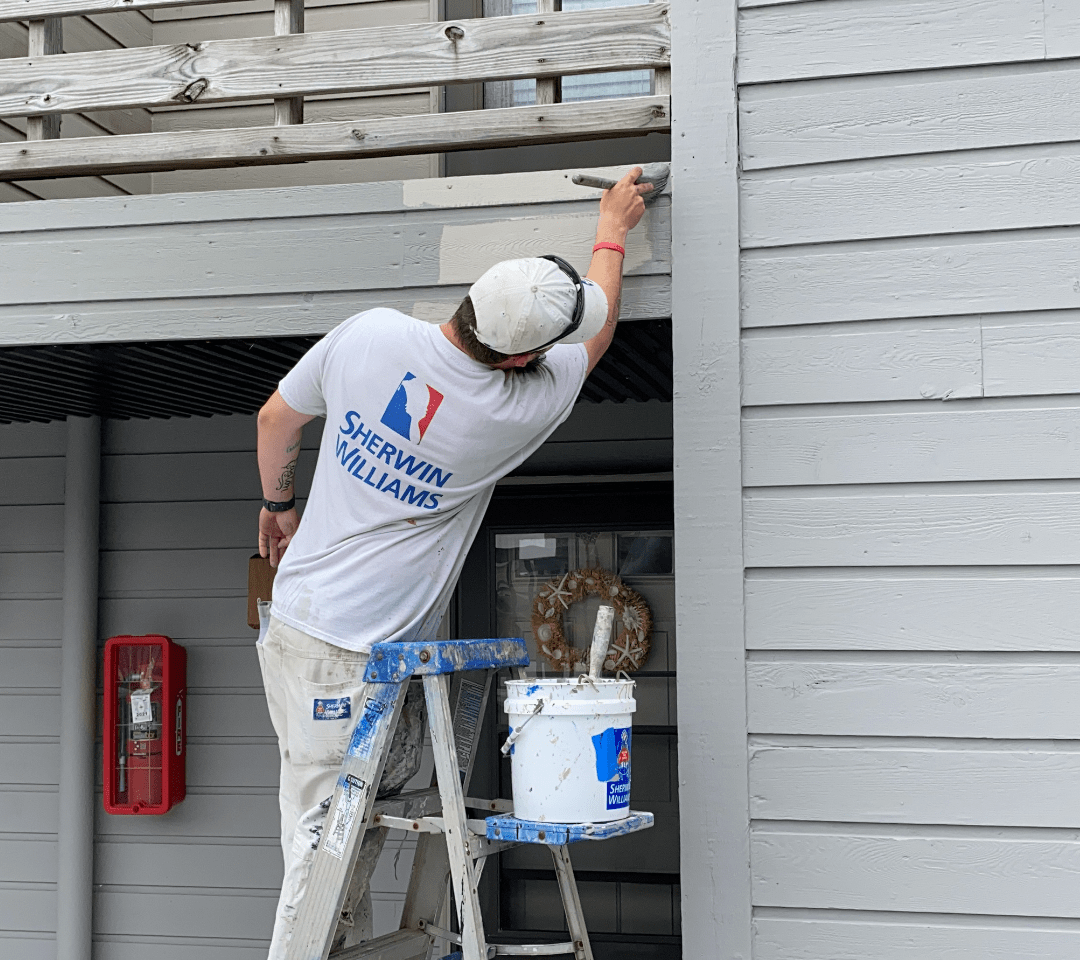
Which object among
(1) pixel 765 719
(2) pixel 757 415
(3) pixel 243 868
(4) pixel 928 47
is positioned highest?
(4) pixel 928 47

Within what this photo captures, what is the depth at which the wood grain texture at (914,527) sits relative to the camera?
2.65 m

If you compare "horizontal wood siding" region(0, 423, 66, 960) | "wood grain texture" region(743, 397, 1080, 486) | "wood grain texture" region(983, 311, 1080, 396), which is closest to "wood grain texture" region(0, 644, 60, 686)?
"horizontal wood siding" region(0, 423, 66, 960)

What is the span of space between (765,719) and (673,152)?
1406mm

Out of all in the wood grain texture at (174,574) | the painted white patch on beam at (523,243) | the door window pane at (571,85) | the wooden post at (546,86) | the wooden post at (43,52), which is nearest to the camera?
the painted white patch on beam at (523,243)

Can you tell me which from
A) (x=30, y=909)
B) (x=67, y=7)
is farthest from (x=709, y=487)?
(x=30, y=909)

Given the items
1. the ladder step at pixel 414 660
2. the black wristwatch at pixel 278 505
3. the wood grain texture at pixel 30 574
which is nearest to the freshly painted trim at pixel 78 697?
the wood grain texture at pixel 30 574

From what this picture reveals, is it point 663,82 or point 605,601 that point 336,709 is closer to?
point 663,82

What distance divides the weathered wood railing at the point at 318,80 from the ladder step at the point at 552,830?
5.48 feet

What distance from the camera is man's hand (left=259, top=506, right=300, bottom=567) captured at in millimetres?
2883

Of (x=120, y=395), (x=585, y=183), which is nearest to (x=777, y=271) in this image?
(x=585, y=183)

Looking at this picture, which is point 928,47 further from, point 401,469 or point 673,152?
point 401,469

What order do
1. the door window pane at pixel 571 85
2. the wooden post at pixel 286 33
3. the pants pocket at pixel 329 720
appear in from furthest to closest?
the door window pane at pixel 571 85
the wooden post at pixel 286 33
the pants pocket at pixel 329 720

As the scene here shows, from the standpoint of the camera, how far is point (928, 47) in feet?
9.12

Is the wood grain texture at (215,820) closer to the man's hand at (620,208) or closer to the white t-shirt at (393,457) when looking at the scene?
the white t-shirt at (393,457)
